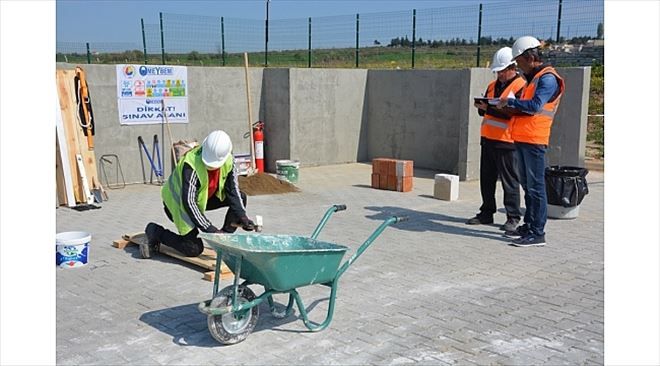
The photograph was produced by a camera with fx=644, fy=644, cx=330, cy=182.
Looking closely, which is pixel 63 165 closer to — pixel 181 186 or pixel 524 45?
pixel 181 186

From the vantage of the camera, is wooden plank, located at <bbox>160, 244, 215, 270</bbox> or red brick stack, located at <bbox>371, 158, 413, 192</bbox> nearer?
wooden plank, located at <bbox>160, 244, 215, 270</bbox>

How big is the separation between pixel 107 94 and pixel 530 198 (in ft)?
23.6

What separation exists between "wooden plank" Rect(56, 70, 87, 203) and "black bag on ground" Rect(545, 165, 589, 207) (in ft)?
21.8

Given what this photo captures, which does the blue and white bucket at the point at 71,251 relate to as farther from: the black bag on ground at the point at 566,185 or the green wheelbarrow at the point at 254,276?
the black bag on ground at the point at 566,185

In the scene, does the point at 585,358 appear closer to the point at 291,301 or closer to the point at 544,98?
the point at 291,301

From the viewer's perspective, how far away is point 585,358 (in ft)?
14.2

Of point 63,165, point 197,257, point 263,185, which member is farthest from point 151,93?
point 197,257

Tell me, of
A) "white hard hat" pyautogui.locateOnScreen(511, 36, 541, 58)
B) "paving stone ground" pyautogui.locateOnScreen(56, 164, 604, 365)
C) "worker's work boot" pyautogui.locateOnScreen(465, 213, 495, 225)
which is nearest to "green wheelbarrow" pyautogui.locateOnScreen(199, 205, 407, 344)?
"paving stone ground" pyautogui.locateOnScreen(56, 164, 604, 365)

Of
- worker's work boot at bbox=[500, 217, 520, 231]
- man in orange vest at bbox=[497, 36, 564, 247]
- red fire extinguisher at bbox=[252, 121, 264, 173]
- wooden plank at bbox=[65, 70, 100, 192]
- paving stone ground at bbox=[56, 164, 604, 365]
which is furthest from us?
red fire extinguisher at bbox=[252, 121, 264, 173]

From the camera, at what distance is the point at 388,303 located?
17.6 ft

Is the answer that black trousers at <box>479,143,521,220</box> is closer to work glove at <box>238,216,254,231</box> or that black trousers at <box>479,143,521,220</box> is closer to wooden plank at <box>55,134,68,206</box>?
work glove at <box>238,216,254,231</box>

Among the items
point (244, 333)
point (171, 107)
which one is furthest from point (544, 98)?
point (171, 107)

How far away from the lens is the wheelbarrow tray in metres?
4.25

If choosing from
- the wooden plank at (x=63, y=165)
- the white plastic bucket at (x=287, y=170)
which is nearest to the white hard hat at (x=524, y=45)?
the white plastic bucket at (x=287, y=170)
